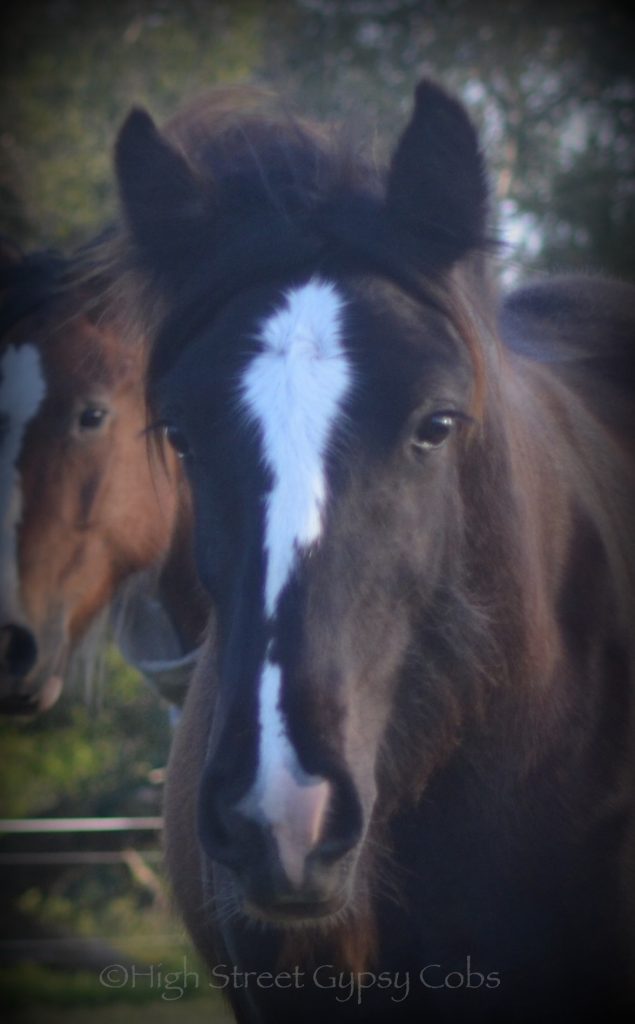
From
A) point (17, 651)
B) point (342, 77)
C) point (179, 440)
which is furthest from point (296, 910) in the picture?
point (342, 77)

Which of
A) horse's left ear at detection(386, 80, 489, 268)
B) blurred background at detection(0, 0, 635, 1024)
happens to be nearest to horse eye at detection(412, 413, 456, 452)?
horse's left ear at detection(386, 80, 489, 268)

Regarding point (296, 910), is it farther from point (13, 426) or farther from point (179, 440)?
point (13, 426)

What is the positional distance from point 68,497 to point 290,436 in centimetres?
237

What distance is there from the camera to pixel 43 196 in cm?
1076

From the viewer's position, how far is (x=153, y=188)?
89.8 inches

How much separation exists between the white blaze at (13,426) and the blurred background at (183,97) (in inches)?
219

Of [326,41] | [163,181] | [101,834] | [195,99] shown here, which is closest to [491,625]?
[163,181]

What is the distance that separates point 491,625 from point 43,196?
9749mm

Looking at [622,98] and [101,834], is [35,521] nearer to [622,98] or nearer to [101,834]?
[101,834]

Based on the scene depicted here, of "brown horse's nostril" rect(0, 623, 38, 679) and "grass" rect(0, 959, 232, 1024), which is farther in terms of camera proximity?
"grass" rect(0, 959, 232, 1024)

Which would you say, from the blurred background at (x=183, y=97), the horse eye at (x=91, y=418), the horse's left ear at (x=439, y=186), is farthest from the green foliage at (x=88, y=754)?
the horse's left ear at (x=439, y=186)

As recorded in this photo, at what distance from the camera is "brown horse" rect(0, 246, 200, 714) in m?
3.95

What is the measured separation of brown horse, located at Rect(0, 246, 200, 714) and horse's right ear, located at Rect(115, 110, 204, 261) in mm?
1645

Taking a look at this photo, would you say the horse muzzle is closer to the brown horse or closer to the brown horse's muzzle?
the brown horse
